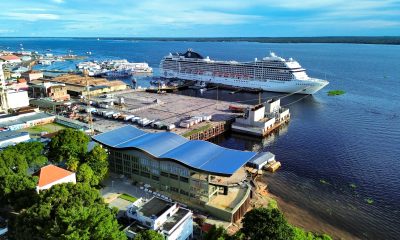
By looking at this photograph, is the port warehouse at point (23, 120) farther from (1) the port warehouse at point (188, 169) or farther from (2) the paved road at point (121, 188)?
(2) the paved road at point (121, 188)

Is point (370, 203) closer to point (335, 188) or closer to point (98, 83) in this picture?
point (335, 188)

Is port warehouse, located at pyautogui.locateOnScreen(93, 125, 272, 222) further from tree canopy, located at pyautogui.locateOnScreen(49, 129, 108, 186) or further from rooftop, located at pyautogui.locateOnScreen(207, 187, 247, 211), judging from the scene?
tree canopy, located at pyautogui.locateOnScreen(49, 129, 108, 186)

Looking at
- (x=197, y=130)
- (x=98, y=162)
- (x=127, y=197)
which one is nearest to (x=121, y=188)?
(x=127, y=197)

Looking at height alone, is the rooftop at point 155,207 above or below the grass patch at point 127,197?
above

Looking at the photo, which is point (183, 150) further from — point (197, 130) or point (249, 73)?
point (249, 73)

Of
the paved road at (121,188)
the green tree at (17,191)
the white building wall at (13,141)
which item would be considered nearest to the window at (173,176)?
the paved road at (121,188)
